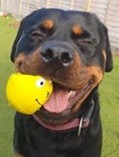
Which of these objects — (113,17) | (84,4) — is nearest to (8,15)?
(84,4)

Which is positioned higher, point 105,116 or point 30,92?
point 30,92

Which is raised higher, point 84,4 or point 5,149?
point 5,149

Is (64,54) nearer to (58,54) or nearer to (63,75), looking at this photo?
(58,54)

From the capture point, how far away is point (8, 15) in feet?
64.9

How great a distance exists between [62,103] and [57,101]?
0.04m

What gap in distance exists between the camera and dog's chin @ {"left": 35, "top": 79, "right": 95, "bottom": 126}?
10.0 feet

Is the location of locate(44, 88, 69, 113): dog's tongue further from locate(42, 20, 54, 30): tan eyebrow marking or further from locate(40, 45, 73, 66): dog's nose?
locate(42, 20, 54, 30): tan eyebrow marking

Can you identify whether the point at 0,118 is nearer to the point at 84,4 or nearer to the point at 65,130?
the point at 65,130

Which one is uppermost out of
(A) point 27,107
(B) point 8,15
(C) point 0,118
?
(A) point 27,107

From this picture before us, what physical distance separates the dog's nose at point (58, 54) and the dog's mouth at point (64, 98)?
25 centimetres

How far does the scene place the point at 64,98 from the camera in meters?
3.09

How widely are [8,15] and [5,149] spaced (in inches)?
617

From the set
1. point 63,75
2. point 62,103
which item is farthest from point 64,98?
point 63,75

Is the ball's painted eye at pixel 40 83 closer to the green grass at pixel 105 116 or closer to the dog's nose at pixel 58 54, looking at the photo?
the dog's nose at pixel 58 54
